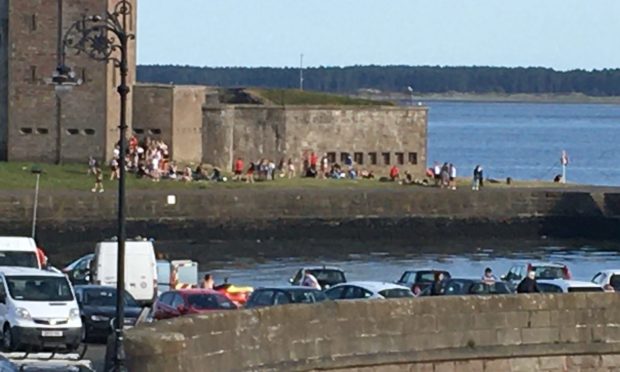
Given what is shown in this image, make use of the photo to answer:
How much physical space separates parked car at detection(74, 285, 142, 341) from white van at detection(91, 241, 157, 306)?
15.4 ft

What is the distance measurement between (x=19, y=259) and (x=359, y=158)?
47807mm

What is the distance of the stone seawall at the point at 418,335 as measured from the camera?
1906 centimetres

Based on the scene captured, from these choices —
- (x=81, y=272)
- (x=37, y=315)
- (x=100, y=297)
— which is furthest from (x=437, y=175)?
(x=37, y=315)

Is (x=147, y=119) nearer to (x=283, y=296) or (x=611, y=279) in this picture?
(x=611, y=279)

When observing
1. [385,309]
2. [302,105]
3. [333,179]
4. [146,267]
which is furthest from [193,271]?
[302,105]

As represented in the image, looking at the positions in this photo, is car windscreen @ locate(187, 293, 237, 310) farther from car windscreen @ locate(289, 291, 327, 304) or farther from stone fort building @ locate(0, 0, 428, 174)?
stone fort building @ locate(0, 0, 428, 174)

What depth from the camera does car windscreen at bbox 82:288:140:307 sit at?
32.8 meters

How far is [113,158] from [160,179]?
129 inches

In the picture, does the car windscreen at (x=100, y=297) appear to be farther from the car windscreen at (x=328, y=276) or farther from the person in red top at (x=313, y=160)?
the person in red top at (x=313, y=160)

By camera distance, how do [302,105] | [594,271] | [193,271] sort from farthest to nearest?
1. [302,105]
2. [594,271]
3. [193,271]

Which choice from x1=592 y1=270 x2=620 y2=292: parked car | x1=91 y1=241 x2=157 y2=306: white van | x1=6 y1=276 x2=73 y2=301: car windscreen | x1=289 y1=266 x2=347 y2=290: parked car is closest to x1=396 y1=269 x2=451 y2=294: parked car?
x1=289 y1=266 x2=347 y2=290: parked car

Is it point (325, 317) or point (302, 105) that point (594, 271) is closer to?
point (302, 105)

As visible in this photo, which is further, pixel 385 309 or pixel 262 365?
pixel 385 309

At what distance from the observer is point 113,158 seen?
7256cm
